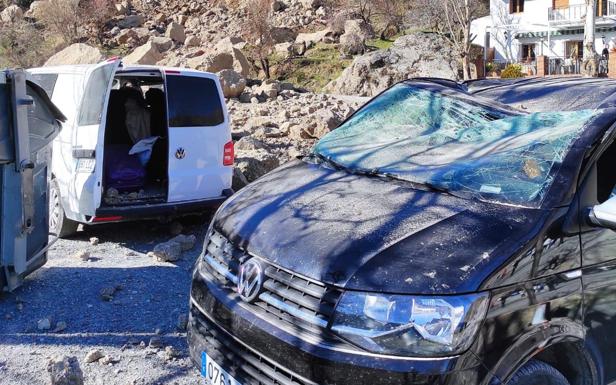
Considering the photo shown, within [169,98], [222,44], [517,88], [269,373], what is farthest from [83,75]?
[222,44]

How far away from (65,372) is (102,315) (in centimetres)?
139

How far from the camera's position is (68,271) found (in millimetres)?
6055

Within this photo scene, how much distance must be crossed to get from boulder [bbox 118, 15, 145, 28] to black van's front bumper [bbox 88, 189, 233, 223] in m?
39.3

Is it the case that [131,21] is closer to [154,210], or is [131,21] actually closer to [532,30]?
[532,30]

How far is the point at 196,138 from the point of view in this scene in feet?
24.1

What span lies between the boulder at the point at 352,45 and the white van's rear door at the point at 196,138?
28939 mm

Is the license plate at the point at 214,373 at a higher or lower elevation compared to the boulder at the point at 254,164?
higher

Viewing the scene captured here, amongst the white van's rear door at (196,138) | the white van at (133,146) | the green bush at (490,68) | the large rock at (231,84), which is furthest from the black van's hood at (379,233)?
the green bush at (490,68)

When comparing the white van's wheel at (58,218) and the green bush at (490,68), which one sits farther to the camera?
the green bush at (490,68)

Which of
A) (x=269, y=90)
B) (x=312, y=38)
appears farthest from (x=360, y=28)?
(x=269, y=90)

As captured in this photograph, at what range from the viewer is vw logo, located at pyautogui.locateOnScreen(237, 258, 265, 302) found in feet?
9.74

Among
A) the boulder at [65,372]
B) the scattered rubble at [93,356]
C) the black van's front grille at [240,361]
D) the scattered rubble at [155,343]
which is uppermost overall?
the black van's front grille at [240,361]

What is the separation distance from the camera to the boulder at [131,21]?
43.9 meters

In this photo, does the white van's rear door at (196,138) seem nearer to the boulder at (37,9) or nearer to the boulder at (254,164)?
the boulder at (254,164)
